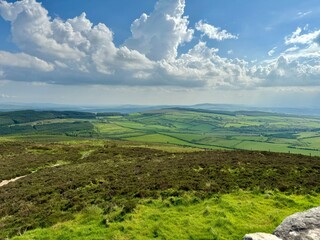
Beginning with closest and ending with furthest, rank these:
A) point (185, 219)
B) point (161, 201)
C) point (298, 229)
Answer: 1. point (298, 229)
2. point (185, 219)
3. point (161, 201)

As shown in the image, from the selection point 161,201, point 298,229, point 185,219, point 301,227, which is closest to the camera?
point 298,229

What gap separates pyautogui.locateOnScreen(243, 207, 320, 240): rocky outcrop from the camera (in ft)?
41.2

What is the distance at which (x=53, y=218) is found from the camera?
18.9m

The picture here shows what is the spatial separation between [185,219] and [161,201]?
146 inches

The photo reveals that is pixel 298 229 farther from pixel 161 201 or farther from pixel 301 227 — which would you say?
pixel 161 201

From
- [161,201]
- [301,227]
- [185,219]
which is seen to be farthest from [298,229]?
[161,201]

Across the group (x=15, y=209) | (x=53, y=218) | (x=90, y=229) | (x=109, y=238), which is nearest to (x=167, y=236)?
(x=109, y=238)

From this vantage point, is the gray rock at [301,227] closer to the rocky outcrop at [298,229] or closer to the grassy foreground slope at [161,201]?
the rocky outcrop at [298,229]

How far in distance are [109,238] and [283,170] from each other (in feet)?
75.3

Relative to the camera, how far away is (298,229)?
43.4ft

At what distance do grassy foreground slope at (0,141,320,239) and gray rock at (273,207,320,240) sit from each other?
2.72 meters

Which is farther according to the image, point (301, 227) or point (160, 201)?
point (160, 201)

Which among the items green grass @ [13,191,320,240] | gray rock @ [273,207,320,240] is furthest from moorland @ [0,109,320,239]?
gray rock @ [273,207,320,240]

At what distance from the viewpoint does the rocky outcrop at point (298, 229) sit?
41.2 feet
